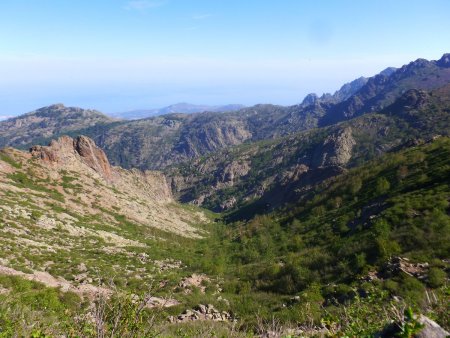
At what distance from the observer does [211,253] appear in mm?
49219

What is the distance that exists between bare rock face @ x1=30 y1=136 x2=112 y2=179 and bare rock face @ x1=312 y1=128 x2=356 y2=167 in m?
117

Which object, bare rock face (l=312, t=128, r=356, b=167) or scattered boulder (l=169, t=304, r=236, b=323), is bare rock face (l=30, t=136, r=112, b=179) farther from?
bare rock face (l=312, t=128, r=356, b=167)

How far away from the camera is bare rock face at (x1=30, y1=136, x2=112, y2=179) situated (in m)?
66.8

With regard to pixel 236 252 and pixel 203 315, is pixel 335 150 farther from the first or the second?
pixel 203 315

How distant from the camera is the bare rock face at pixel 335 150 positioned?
17335 centimetres

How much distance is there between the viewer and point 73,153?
78.4 metres

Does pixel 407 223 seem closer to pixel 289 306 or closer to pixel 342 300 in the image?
pixel 342 300

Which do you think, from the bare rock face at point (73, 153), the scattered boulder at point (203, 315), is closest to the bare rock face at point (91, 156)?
the bare rock face at point (73, 153)

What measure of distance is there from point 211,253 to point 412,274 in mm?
32908

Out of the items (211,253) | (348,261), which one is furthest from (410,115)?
(348,261)

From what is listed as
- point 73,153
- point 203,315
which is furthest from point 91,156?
point 203,315

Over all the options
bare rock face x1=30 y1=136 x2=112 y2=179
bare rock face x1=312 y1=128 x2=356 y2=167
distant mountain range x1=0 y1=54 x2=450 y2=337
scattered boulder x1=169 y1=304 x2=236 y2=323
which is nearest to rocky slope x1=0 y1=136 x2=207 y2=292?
bare rock face x1=30 y1=136 x2=112 y2=179

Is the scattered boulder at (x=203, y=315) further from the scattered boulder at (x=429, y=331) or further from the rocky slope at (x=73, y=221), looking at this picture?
the scattered boulder at (x=429, y=331)

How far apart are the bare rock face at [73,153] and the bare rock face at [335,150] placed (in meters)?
117
